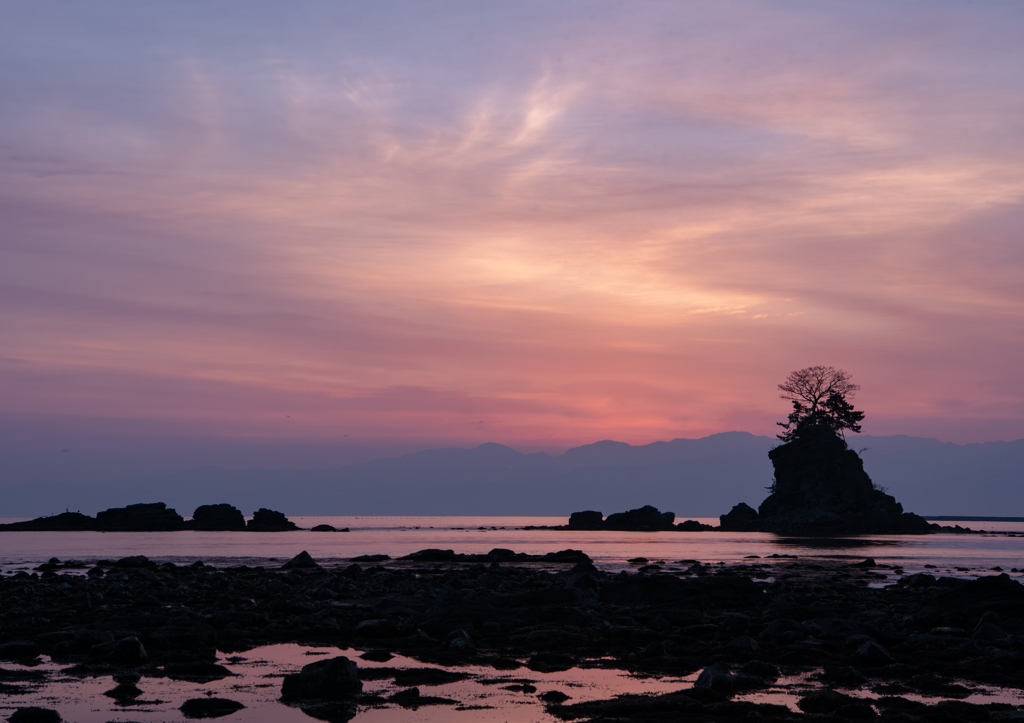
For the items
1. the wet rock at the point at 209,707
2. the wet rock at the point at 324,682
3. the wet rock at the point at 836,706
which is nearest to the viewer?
the wet rock at the point at 209,707

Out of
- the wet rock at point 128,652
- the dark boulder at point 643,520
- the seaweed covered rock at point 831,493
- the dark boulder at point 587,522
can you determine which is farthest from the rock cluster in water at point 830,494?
the wet rock at point 128,652

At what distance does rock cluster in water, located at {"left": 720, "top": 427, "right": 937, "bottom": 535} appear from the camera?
493 feet

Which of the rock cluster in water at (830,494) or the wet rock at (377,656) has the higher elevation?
the rock cluster in water at (830,494)

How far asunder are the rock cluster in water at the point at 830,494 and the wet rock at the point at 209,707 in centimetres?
14261

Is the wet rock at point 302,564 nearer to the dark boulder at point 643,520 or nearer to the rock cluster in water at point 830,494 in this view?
the rock cluster in water at point 830,494

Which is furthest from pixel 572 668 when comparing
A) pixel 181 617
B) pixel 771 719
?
pixel 181 617

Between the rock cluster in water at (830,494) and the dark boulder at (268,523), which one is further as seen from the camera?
the dark boulder at (268,523)

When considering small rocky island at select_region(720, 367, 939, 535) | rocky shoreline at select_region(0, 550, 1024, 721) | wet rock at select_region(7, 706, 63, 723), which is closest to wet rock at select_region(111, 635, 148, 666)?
rocky shoreline at select_region(0, 550, 1024, 721)

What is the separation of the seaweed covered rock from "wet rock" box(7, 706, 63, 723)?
145m

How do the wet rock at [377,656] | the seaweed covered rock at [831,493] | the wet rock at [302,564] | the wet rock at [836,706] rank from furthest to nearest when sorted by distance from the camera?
the seaweed covered rock at [831,493]
the wet rock at [302,564]
the wet rock at [377,656]
the wet rock at [836,706]

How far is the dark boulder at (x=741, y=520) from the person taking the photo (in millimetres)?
174500

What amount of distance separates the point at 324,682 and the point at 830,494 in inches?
5617

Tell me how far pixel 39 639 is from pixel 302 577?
27.8 meters

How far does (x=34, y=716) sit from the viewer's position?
16.3 metres
